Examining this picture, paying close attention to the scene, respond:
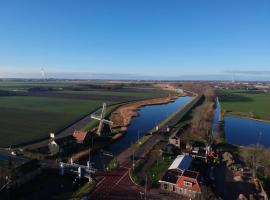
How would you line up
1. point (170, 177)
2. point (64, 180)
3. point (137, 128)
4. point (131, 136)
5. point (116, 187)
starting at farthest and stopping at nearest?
point (137, 128), point (131, 136), point (64, 180), point (170, 177), point (116, 187)

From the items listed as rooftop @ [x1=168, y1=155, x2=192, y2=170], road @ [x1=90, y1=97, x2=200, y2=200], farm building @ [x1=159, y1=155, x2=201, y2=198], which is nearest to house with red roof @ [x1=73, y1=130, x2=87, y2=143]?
road @ [x1=90, y1=97, x2=200, y2=200]

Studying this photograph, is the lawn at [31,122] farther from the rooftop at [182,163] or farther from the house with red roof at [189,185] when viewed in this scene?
the house with red roof at [189,185]

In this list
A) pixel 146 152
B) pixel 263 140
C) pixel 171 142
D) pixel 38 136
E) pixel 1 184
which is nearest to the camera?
pixel 1 184

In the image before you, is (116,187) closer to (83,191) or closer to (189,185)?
(83,191)

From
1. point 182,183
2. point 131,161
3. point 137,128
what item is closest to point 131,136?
point 137,128

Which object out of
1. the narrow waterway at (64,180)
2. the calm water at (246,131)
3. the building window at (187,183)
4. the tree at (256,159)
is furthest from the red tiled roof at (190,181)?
the calm water at (246,131)

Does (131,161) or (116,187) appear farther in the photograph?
(131,161)

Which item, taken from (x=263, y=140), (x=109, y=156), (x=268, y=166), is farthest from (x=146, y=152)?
(x=263, y=140)

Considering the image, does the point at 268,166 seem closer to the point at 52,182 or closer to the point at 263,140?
the point at 263,140
